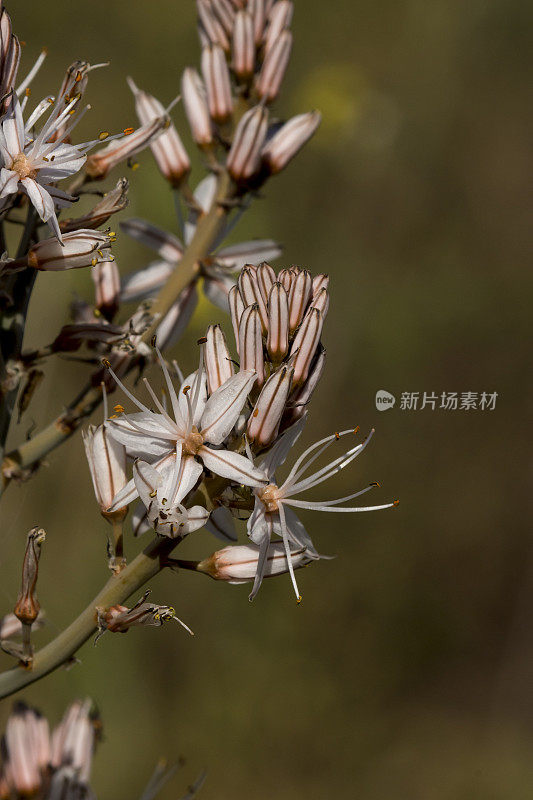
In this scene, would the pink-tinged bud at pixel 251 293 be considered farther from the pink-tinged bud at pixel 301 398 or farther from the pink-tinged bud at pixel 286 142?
the pink-tinged bud at pixel 286 142

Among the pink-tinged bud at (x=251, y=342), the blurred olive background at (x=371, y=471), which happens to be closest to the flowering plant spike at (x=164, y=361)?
the pink-tinged bud at (x=251, y=342)

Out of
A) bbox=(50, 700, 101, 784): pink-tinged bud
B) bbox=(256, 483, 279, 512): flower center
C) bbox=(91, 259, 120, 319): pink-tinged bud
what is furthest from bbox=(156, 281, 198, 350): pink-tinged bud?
bbox=(50, 700, 101, 784): pink-tinged bud

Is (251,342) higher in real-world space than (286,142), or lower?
lower

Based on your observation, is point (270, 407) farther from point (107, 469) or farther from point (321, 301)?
point (107, 469)

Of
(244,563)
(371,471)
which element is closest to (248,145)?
(244,563)

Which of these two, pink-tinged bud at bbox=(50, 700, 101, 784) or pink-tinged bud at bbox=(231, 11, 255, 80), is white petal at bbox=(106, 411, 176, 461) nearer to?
pink-tinged bud at bbox=(50, 700, 101, 784)

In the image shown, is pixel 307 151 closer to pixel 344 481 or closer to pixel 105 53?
pixel 105 53
